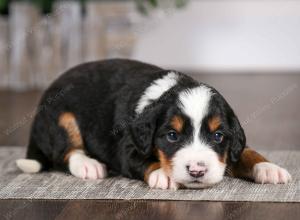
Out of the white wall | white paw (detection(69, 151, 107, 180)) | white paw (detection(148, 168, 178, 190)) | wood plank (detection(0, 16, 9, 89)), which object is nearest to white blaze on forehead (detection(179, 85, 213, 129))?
white paw (detection(148, 168, 178, 190))

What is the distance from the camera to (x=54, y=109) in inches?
153

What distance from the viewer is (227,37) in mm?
8758

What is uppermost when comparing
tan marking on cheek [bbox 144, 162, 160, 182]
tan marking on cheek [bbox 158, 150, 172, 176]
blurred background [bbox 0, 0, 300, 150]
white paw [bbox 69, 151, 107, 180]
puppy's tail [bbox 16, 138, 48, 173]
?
tan marking on cheek [bbox 158, 150, 172, 176]

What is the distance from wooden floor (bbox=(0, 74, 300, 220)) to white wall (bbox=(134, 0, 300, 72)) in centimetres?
53

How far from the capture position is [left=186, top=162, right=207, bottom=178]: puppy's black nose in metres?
3.13

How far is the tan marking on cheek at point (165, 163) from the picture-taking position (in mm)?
3256

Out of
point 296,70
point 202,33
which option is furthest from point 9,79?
point 296,70

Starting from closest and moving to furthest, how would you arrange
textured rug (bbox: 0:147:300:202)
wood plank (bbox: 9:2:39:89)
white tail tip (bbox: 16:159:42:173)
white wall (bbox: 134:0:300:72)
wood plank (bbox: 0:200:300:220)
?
wood plank (bbox: 0:200:300:220) < textured rug (bbox: 0:147:300:202) < white tail tip (bbox: 16:159:42:173) < wood plank (bbox: 9:2:39:89) < white wall (bbox: 134:0:300:72)

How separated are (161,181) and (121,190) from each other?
0.61 ft

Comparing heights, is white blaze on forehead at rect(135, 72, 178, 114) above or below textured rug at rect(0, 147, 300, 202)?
above

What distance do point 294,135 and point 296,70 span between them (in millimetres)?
3731

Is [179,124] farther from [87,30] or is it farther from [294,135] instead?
[87,30]

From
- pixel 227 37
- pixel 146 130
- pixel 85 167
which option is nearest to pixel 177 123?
pixel 146 130

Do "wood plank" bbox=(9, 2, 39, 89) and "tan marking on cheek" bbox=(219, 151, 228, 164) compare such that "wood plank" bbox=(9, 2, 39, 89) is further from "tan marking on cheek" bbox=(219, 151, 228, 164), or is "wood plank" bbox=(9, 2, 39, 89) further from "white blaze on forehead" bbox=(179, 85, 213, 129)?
"tan marking on cheek" bbox=(219, 151, 228, 164)
